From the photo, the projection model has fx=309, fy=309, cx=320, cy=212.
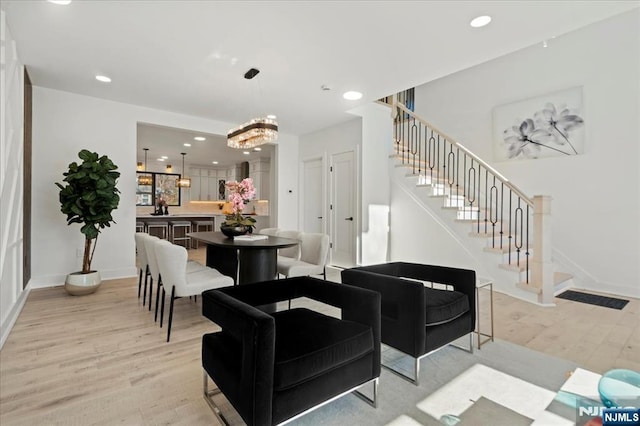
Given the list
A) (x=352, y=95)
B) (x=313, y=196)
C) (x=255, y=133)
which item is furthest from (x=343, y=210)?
(x=255, y=133)

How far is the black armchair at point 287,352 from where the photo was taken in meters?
1.26

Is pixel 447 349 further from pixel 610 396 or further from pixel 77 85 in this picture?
pixel 77 85

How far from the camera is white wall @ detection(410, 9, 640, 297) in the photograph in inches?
161

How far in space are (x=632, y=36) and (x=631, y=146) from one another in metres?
1.46

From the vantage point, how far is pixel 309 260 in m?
3.77

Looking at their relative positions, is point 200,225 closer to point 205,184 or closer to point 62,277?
point 205,184

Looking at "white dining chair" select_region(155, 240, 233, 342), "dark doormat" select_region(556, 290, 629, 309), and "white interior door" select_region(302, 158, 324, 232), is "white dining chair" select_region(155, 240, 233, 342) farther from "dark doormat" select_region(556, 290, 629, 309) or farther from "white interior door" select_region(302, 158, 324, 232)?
"dark doormat" select_region(556, 290, 629, 309)

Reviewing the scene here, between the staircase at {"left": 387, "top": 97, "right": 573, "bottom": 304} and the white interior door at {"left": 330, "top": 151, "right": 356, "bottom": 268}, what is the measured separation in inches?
32.9

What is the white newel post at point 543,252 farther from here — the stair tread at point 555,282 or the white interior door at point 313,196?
the white interior door at point 313,196

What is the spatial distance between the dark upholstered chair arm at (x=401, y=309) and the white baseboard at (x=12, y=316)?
2919 mm

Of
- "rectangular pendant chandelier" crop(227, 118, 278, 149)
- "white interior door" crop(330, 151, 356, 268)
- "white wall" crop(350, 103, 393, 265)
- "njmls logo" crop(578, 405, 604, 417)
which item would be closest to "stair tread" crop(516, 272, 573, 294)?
"white wall" crop(350, 103, 393, 265)

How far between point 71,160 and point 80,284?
186cm

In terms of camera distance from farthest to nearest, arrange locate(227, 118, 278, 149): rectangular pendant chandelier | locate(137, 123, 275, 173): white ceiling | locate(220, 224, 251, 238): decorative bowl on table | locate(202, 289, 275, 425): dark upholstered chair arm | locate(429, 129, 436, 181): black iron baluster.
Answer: locate(137, 123, 275, 173): white ceiling, locate(429, 129, 436, 181): black iron baluster, locate(227, 118, 278, 149): rectangular pendant chandelier, locate(220, 224, 251, 238): decorative bowl on table, locate(202, 289, 275, 425): dark upholstered chair arm

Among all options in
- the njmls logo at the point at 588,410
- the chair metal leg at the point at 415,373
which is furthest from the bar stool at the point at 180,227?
the njmls logo at the point at 588,410
